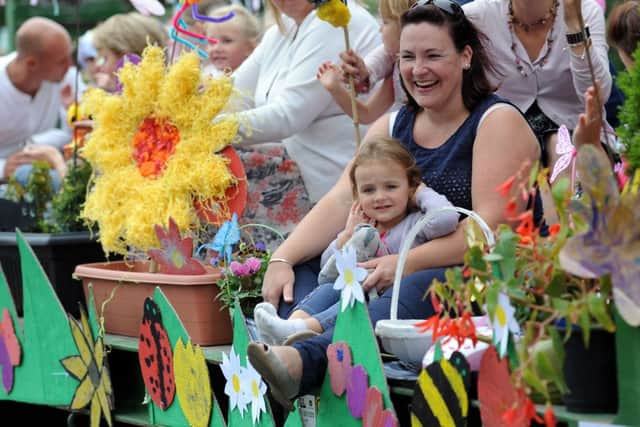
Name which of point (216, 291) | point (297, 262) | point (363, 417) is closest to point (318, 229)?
point (297, 262)

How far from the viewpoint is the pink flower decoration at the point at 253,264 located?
3.65 metres

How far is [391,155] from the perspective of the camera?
3273 millimetres

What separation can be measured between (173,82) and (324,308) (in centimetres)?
113

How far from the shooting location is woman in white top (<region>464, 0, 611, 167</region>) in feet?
12.2

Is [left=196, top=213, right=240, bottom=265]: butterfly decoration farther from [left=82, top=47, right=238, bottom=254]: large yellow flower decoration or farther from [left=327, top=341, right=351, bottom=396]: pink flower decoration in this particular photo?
[left=327, top=341, right=351, bottom=396]: pink flower decoration

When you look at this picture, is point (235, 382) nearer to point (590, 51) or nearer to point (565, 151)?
point (565, 151)

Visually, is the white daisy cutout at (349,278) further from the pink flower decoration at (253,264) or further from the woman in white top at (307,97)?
the woman in white top at (307,97)

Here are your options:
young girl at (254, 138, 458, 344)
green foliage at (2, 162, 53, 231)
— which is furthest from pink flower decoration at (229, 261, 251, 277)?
green foliage at (2, 162, 53, 231)

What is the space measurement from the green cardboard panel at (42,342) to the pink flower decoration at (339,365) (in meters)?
1.46

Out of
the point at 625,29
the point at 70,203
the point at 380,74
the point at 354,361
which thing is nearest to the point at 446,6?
the point at 625,29

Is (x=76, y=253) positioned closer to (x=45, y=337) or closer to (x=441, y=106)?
(x=45, y=337)

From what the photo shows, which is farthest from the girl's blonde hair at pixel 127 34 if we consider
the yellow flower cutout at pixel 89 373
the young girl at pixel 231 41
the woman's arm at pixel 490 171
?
the woman's arm at pixel 490 171

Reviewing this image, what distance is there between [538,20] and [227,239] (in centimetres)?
117

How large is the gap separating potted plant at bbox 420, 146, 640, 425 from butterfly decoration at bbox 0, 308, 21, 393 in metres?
2.38
